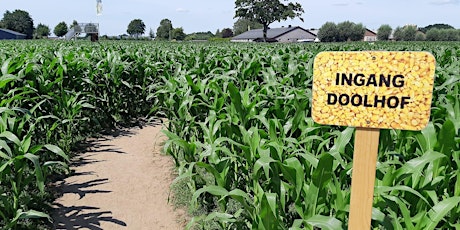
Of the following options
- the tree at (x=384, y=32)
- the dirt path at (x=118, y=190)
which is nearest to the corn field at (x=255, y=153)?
the dirt path at (x=118, y=190)

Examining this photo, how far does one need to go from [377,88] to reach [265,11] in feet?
243

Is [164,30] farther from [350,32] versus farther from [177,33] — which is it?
[350,32]

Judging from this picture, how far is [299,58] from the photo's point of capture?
7.33 metres

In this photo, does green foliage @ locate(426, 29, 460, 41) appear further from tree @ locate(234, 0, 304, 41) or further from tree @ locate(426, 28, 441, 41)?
tree @ locate(234, 0, 304, 41)

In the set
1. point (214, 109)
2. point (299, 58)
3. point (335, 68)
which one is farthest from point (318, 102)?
point (299, 58)

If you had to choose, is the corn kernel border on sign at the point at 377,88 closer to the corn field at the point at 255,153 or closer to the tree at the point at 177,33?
the corn field at the point at 255,153

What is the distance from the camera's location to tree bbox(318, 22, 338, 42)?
255ft

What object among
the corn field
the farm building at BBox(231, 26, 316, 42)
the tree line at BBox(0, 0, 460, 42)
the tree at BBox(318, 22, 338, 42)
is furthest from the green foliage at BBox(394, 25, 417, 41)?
the corn field

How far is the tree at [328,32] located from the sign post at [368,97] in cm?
7898

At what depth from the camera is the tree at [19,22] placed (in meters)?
97.1

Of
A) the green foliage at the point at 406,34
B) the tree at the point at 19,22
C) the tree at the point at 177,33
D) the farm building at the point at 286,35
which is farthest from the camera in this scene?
the tree at the point at 19,22

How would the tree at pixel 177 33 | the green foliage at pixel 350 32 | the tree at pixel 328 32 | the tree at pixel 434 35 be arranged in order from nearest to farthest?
the tree at pixel 434 35
the tree at pixel 328 32
the green foliage at pixel 350 32
the tree at pixel 177 33

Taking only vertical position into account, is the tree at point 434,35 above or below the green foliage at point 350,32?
below

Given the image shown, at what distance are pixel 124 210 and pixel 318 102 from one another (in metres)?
2.48
